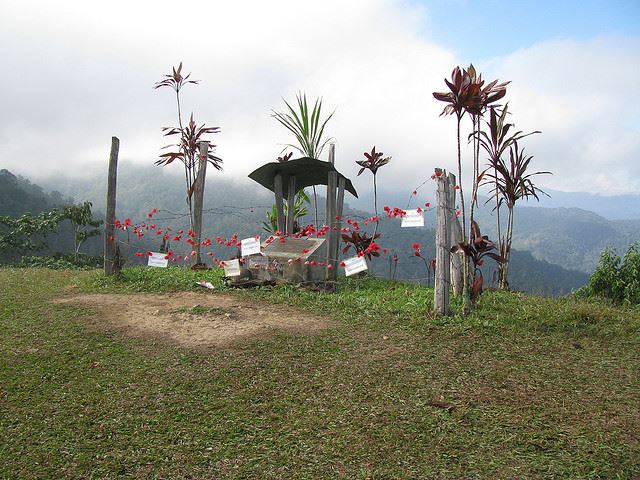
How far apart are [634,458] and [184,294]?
5.80 m

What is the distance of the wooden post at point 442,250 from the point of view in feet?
17.9

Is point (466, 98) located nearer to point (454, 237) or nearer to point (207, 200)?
point (454, 237)

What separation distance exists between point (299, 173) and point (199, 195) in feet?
8.38

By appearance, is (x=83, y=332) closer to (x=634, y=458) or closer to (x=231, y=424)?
(x=231, y=424)

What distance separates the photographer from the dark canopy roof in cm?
809

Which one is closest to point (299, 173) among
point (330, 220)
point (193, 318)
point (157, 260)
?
point (330, 220)

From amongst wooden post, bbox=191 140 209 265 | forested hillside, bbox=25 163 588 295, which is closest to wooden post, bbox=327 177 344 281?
wooden post, bbox=191 140 209 265

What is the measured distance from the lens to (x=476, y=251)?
5.55m

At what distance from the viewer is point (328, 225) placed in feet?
25.0

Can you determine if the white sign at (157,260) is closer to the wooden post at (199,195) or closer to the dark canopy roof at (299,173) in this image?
the wooden post at (199,195)

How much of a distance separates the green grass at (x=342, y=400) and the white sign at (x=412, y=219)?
1.07 metres

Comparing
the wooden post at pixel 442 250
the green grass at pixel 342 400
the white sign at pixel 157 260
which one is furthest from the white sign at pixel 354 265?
the white sign at pixel 157 260

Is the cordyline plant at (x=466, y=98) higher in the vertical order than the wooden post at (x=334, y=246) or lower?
higher

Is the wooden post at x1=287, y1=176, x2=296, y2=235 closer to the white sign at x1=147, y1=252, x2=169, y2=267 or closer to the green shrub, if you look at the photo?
the white sign at x1=147, y1=252, x2=169, y2=267
